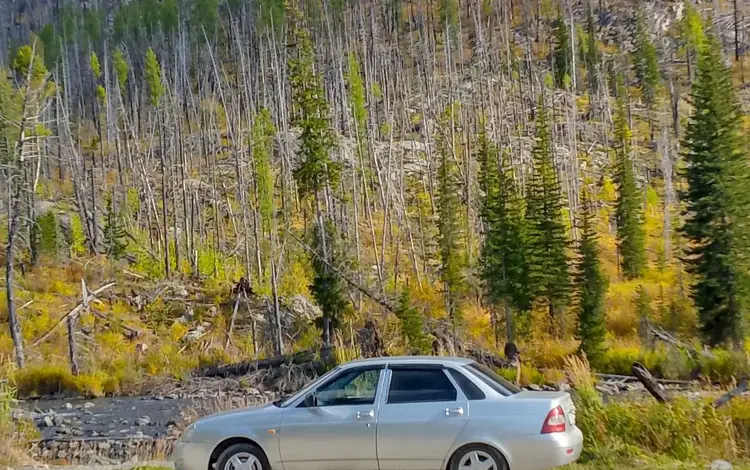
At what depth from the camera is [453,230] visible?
1401 inches

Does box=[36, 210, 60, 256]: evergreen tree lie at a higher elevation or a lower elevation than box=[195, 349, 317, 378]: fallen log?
higher

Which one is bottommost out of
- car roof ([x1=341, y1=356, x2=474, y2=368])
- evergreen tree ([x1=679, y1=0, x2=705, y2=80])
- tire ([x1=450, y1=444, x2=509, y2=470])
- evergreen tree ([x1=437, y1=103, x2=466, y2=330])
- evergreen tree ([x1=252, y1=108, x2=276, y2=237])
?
tire ([x1=450, y1=444, x2=509, y2=470])

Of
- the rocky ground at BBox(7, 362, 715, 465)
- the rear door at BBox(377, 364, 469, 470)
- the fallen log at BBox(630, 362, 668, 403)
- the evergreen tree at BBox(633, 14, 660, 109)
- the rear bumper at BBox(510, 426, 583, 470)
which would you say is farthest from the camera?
the evergreen tree at BBox(633, 14, 660, 109)

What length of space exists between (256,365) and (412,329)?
6.13m

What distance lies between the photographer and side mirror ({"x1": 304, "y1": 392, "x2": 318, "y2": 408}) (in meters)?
8.24

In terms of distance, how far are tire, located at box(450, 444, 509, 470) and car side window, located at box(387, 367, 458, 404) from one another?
0.54m

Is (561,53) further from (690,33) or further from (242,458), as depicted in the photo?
(242,458)

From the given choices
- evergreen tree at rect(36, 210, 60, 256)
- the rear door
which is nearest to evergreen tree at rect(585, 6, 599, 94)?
evergreen tree at rect(36, 210, 60, 256)

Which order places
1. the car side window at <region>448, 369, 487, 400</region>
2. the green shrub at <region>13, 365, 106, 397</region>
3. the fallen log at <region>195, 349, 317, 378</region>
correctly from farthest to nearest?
1. the green shrub at <region>13, 365, 106, 397</region>
2. the fallen log at <region>195, 349, 317, 378</region>
3. the car side window at <region>448, 369, 487, 400</region>

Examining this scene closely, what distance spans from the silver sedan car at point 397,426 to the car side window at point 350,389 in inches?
0.4

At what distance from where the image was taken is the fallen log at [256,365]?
26892 mm

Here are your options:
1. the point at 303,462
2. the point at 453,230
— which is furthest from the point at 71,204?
the point at 303,462

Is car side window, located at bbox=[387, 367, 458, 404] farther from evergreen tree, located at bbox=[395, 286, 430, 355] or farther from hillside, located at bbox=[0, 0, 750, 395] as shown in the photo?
evergreen tree, located at bbox=[395, 286, 430, 355]

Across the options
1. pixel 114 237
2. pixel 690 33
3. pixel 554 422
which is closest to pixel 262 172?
pixel 114 237
